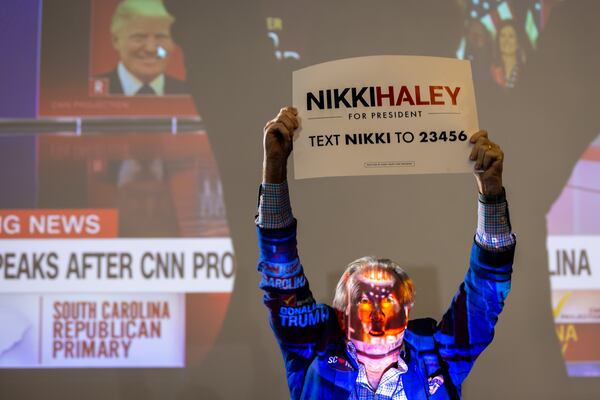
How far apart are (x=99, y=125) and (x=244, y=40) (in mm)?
681

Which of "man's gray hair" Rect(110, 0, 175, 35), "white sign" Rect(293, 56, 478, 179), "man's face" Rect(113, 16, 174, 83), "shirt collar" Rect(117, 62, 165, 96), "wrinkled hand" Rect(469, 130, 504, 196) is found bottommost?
"wrinkled hand" Rect(469, 130, 504, 196)

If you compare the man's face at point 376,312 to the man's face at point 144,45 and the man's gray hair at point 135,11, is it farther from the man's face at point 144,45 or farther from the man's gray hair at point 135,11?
the man's gray hair at point 135,11

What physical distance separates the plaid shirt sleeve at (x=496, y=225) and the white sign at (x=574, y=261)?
1.13m

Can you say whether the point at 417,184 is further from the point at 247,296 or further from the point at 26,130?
the point at 26,130

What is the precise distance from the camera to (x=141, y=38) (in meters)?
2.44

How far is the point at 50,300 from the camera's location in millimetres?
2367

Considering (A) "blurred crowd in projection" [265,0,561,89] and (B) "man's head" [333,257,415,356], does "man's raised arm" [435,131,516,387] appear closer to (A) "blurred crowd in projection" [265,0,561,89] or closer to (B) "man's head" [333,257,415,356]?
(B) "man's head" [333,257,415,356]

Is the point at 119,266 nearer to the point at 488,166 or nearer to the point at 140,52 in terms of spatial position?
the point at 140,52

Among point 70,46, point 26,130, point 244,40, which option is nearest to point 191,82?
point 244,40

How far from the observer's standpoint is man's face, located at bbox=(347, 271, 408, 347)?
139 cm

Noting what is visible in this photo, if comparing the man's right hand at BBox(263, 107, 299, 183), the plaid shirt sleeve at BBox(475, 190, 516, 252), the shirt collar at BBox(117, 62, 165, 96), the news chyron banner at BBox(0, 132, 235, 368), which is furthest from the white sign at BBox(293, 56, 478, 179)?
the shirt collar at BBox(117, 62, 165, 96)

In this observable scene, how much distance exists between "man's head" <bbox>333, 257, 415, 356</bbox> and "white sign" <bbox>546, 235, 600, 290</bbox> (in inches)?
43.8

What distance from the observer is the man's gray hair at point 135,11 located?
2.44 m

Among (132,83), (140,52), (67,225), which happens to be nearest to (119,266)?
(67,225)
